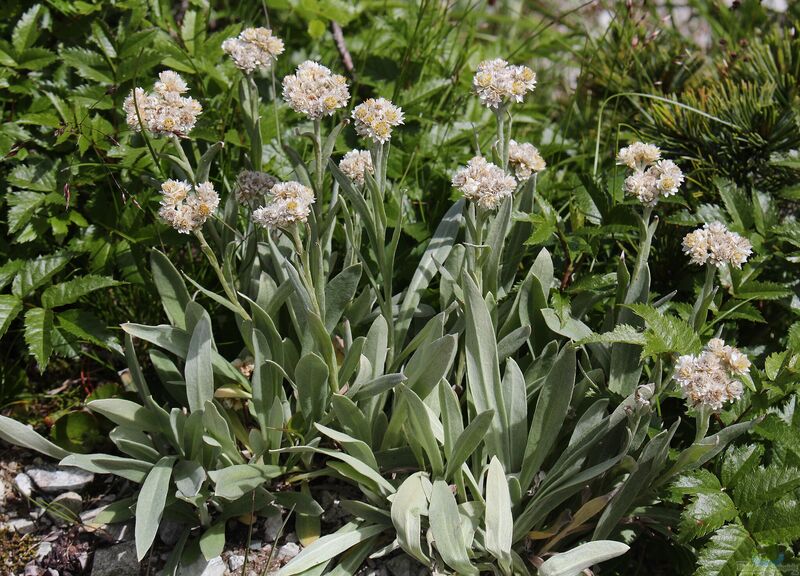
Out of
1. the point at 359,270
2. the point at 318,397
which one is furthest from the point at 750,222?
the point at 318,397

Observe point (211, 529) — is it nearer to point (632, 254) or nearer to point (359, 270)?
point (359, 270)

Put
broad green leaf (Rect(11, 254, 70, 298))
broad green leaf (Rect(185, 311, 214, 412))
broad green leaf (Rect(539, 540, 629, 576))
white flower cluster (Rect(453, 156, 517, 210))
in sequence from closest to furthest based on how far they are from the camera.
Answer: broad green leaf (Rect(539, 540, 629, 576)) < white flower cluster (Rect(453, 156, 517, 210)) < broad green leaf (Rect(185, 311, 214, 412)) < broad green leaf (Rect(11, 254, 70, 298))

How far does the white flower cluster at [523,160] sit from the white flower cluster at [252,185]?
669 mm

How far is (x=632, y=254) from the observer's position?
272 centimetres

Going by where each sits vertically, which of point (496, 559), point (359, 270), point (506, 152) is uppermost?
point (506, 152)

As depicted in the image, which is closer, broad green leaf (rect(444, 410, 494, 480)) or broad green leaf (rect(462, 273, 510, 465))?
broad green leaf (rect(444, 410, 494, 480))

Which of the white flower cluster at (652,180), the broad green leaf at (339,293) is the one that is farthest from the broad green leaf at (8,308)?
the white flower cluster at (652,180)

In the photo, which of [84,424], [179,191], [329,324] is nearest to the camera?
[179,191]

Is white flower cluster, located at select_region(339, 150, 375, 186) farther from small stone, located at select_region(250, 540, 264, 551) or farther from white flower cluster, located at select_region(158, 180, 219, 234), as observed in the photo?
small stone, located at select_region(250, 540, 264, 551)

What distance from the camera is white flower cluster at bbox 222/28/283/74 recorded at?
7.19 ft

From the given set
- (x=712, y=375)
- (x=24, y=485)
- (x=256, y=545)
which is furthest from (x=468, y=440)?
(x=24, y=485)

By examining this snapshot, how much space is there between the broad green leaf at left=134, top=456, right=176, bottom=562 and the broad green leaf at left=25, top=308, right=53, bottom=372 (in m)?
0.47

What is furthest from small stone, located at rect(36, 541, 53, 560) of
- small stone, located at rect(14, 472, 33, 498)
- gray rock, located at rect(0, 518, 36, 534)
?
small stone, located at rect(14, 472, 33, 498)

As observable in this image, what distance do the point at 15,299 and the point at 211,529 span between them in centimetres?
88
